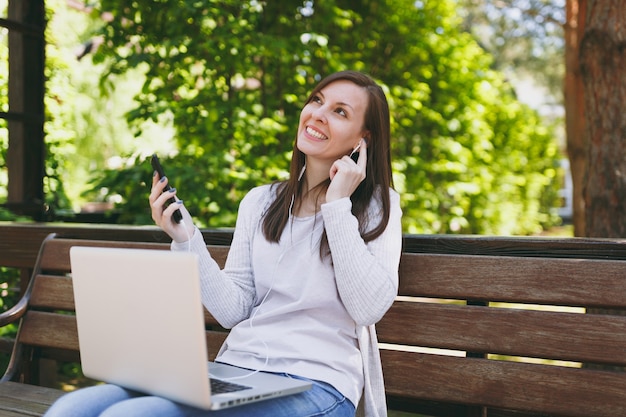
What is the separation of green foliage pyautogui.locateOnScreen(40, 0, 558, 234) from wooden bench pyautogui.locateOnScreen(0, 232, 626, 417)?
216 cm

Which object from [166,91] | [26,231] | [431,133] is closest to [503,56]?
[431,133]

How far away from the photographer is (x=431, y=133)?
6.88 meters

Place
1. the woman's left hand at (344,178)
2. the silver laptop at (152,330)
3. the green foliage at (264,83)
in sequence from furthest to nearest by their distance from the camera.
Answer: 1. the green foliage at (264,83)
2. the woman's left hand at (344,178)
3. the silver laptop at (152,330)

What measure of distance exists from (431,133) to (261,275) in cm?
487

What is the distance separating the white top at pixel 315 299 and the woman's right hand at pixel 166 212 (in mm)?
29

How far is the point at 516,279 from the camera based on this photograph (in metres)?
2.27

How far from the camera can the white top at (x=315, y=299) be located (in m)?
2.00

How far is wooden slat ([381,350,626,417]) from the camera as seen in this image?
218cm

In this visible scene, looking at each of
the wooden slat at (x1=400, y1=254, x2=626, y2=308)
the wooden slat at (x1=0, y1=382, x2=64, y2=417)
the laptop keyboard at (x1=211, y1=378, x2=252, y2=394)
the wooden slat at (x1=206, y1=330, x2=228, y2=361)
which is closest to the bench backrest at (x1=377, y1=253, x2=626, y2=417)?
the wooden slat at (x1=400, y1=254, x2=626, y2=308)

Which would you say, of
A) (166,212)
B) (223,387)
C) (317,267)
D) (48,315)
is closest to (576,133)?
(48,315)

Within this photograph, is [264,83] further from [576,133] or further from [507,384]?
[507,384]

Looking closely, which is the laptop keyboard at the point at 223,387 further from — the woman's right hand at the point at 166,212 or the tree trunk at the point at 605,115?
the tree trunk at the point at 605,115

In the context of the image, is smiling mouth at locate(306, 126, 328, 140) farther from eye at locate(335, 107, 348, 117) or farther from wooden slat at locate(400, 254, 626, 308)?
wooden slat at locate(400, 254, 626, 308)

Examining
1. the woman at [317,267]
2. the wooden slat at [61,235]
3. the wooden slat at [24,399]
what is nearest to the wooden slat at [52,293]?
the wooden slat at [61,235]
